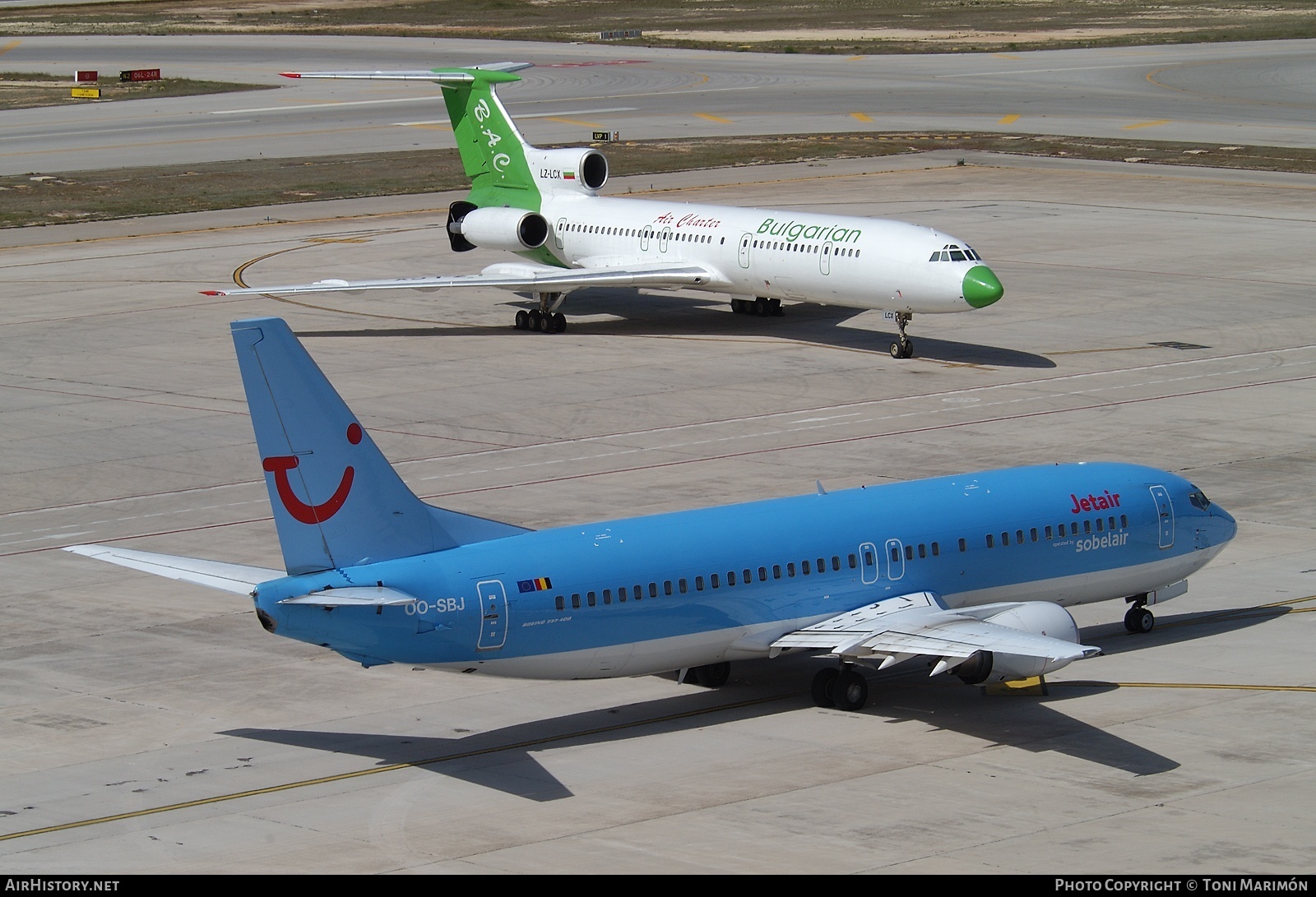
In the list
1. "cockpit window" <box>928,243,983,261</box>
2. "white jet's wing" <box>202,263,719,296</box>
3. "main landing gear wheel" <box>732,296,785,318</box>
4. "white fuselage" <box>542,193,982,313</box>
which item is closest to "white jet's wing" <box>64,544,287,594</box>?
"white fuselage" <box>542,193,982,313</box>

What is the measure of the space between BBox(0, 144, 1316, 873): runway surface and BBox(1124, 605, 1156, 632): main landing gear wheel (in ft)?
0.64

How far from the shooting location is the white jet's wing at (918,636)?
2328cm

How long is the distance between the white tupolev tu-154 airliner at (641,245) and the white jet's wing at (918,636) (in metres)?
24.4

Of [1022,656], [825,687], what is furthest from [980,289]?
[1022,656]

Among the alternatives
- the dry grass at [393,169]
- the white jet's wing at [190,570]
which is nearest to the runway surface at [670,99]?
the dry grass at [393,169]

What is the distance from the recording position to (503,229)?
58.9 metres

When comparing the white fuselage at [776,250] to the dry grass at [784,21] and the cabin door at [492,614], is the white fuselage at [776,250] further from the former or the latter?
the dry grass at [784,21]

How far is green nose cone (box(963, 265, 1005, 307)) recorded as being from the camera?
159 feet

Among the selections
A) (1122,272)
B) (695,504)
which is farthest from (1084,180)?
(695,504)

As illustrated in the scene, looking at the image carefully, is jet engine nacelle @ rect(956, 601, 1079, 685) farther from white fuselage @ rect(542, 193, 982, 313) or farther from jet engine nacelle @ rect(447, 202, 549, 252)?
jet engine nacelle @ rect(447, 202, 549, 252)

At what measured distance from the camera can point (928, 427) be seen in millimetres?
42781

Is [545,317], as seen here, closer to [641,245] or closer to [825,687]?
[641,245]

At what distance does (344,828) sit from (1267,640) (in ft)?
49.7
